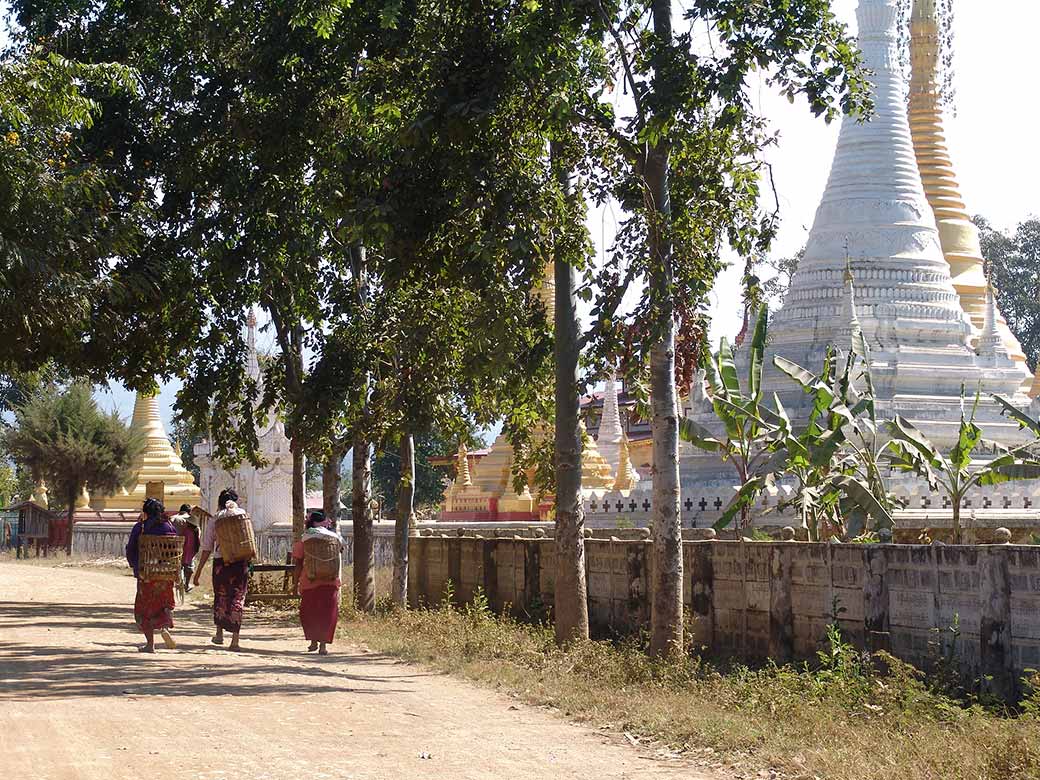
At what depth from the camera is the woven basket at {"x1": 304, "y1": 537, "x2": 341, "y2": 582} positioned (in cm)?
1577

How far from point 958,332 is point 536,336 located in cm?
1895

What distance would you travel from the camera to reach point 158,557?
15.4 meters

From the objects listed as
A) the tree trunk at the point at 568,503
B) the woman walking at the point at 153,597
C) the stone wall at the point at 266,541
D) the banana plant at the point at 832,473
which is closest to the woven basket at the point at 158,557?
the woman walking at the point at 153,597

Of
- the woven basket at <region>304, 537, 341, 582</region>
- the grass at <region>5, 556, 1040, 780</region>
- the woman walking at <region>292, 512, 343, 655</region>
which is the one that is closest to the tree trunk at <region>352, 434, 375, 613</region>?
the woman walking at <region>292, 512, 343, 655</region>

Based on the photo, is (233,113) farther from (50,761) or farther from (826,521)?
(50,761)

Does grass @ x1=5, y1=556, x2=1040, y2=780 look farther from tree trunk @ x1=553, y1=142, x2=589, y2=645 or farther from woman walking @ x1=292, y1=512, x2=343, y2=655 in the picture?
woman walking @ x1=292, y1=512, x2=343, y2=655

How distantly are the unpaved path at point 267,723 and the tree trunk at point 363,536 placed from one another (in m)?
5.16

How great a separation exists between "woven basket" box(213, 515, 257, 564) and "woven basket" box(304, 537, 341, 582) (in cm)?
65

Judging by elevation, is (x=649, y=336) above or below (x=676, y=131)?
below

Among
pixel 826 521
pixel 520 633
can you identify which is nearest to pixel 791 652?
pixel 520 633

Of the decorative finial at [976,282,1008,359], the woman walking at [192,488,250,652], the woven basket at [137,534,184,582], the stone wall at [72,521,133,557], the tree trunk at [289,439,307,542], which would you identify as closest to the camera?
the woven basket at [137,534,184,582]

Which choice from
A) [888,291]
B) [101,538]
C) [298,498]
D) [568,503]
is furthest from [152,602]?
[101,538]

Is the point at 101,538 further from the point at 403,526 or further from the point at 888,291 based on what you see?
the point at 403,526

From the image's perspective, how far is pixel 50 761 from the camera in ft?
27.7
